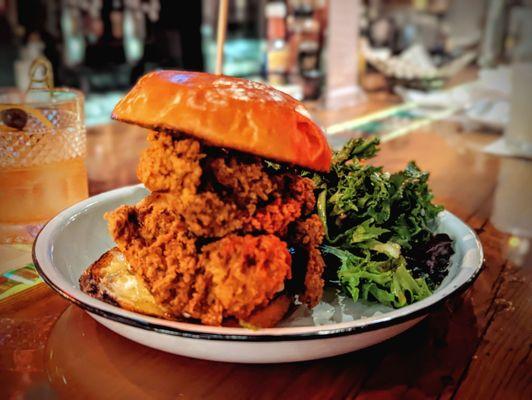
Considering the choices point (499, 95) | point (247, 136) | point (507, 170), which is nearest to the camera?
point (247, 136)

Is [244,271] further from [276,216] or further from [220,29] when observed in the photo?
[220,29]

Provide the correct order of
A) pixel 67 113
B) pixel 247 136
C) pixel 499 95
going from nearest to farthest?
pixel 247 136
pixel 67 113
pixel 499 95

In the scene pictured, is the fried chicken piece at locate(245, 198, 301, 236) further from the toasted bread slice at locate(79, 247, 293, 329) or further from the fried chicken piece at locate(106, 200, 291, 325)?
the toasted bread slice at locate(79, 247, 293, 329)

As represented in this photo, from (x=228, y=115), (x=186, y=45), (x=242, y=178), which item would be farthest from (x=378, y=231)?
(x=186, y=45)

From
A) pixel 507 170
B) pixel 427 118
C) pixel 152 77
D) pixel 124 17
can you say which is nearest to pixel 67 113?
pixel 152 77

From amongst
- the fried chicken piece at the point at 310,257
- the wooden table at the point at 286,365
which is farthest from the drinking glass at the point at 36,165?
Answer: the fried chicken piece at the point at 310,257

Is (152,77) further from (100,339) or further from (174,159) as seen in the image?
(100,339)

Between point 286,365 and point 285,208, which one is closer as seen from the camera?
point 286,365

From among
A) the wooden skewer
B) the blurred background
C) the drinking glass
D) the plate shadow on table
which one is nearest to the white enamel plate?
the plate shadow on table
